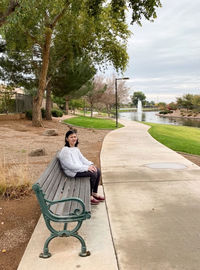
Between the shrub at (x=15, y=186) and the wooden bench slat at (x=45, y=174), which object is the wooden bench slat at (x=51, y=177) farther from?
the shrub at (x=15, y=186)

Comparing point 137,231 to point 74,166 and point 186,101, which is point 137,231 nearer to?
point 74,166

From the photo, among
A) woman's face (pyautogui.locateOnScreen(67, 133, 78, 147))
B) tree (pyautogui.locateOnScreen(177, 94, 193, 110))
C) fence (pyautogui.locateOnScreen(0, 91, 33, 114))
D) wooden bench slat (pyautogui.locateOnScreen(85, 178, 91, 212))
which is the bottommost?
wooden bench slat (pyautogui.locateOnScreen(85, 178, 91, 212))

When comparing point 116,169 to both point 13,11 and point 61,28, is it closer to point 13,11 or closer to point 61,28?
point 13,11

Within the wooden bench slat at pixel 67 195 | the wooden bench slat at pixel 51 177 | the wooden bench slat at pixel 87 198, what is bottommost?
the wooden bench slat at pixel 67 195

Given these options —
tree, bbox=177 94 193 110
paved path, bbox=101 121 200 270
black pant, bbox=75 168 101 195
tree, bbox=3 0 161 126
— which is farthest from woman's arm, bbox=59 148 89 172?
tree, bbox=177 94 193 110

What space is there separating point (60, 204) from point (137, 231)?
3.96 feet

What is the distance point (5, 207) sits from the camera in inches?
193

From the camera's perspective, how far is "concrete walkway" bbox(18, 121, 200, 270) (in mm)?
3023

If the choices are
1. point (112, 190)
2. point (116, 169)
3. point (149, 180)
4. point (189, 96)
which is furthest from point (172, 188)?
point (189, 96)

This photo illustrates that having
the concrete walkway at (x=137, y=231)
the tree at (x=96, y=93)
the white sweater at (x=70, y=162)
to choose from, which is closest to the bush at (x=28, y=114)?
the concrete walkway at (x=137, y=231)

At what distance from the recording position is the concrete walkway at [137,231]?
3023 millimetres

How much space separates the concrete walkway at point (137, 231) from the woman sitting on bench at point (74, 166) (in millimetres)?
393

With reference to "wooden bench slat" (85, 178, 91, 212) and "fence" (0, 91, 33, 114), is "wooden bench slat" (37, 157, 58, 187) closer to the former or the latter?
"wooden bench slat" (85, 178, 91, 212)

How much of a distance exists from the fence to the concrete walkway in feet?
64.1
